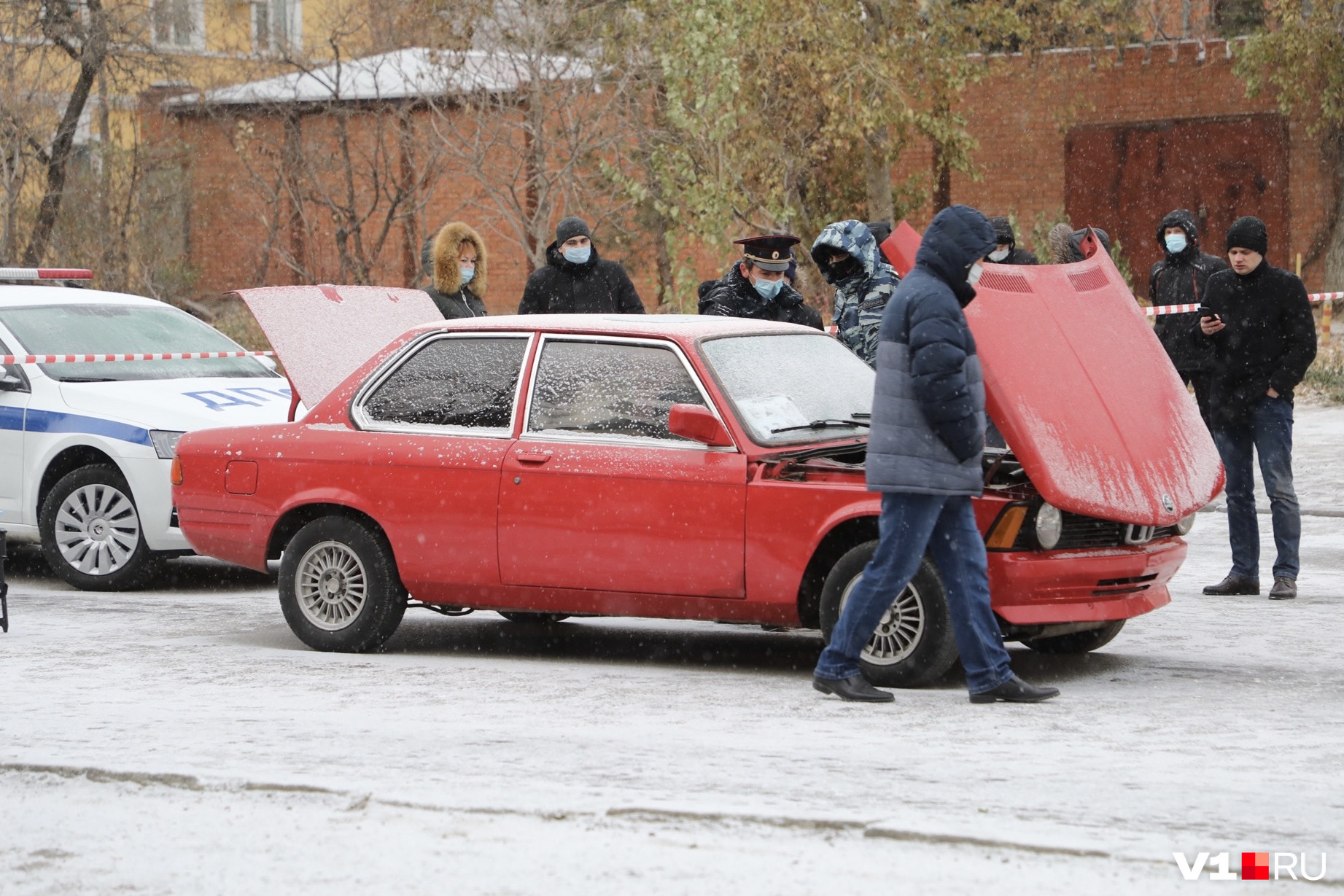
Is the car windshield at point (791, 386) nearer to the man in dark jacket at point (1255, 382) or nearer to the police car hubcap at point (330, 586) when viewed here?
the police car hubcap at point (330, 586)

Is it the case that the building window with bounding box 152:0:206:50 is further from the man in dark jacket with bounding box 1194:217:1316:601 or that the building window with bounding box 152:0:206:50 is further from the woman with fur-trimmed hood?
the man in dark jacket with bounding box 1194:217:1316:601

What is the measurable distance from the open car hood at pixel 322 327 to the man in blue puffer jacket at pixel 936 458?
11.2 feet

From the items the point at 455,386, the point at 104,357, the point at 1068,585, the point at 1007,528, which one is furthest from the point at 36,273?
the point at 1068,585

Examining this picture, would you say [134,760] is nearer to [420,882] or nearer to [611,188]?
[420,882]

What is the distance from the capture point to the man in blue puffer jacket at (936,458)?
711cm

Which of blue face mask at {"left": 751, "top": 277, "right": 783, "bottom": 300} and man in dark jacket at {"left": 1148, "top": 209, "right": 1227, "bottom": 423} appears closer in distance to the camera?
blue face mask at {"left": 751, "top": 277, "right": 783, "bottom": 300}

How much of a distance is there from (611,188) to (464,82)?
109 inches

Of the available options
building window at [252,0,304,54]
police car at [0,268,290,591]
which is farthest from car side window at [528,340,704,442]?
building window at [252,0,304,54]

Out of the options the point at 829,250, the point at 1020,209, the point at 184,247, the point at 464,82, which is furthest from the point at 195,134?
the point at 829,250

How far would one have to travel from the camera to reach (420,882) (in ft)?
16.5

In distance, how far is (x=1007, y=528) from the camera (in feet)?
24.8

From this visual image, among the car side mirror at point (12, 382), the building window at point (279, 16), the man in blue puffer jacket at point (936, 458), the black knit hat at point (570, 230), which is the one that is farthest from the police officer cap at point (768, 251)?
the building window at point (279, 16)

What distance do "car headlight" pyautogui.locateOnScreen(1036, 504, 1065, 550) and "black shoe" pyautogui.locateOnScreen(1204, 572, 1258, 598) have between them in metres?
3.36

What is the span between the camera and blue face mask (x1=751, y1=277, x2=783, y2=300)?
35.0 feet
